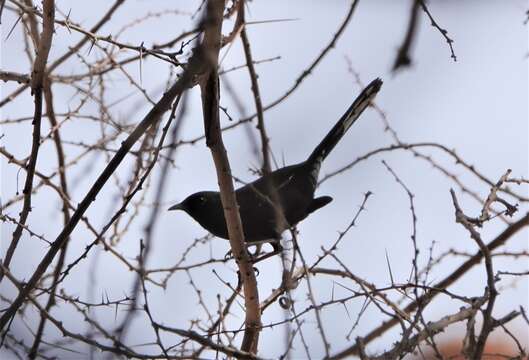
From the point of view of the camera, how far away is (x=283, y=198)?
194 inches

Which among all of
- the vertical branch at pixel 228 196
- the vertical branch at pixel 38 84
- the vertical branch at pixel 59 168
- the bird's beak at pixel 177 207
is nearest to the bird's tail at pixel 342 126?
the bird's beak at pixel 177 207

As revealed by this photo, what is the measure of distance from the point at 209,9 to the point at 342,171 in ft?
10.5

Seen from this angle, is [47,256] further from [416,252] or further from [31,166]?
[416,252]

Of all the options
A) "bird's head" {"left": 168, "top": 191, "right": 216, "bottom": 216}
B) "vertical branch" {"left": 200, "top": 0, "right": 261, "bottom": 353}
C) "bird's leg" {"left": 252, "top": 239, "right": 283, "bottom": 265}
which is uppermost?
"bird's head" {"left": 168, "top": 191, "right": 216, "bottom": 216}

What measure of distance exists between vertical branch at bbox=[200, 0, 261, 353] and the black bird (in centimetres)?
70

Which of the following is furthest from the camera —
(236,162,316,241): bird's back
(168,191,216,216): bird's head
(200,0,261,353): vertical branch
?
(168,191,216,216): bird's head

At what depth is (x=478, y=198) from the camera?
4094 millimetres

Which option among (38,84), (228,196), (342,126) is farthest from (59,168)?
(342,126)

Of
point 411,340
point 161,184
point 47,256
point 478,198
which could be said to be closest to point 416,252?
point 411,340

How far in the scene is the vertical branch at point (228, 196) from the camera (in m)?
2.68

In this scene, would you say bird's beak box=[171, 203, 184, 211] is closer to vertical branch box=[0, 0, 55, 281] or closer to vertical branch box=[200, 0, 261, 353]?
vertical branch box=[200, 0, 261, 353]

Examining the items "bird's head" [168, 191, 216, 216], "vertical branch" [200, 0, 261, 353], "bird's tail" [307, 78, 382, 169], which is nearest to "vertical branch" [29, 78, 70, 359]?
"bird's head" [168, 191, 216, 216]

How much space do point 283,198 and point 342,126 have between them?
0.67 metres

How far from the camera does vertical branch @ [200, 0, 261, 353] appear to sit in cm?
268
